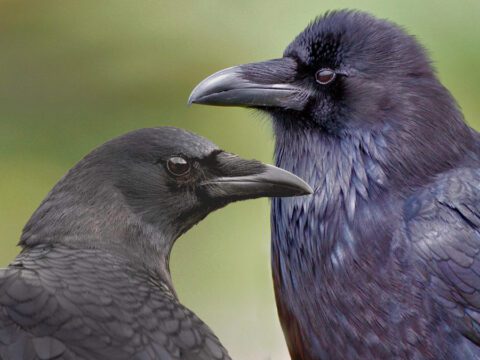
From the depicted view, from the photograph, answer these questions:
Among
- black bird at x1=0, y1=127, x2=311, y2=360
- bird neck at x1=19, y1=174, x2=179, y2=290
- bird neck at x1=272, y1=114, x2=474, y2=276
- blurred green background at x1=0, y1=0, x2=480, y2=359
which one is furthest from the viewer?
blurred green background at x1=0, y1=0, x2=480, y2=359

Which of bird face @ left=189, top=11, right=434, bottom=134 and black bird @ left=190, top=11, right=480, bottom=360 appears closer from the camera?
black bird @ left=190, top=11, right=480, bottom=360

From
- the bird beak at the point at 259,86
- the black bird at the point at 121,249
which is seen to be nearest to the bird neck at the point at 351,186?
the bird beak at the point at 259,86

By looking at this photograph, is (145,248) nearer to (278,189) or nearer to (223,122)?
(278,189)

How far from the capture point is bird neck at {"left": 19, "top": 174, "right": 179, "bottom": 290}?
319cm

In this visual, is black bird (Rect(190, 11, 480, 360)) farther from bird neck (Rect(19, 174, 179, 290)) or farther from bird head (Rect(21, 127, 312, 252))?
bird neck (Rect(19, 174, 179, 290))

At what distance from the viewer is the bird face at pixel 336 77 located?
11.2ft

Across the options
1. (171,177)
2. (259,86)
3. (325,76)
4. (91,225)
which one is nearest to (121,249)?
(91,225)

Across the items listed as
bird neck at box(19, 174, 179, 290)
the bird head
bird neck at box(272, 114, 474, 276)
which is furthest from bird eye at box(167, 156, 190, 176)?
bird neck at box(272, 114, 474, 276)

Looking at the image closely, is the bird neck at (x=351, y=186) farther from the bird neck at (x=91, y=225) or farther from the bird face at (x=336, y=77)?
the bird neck at (x=91, y=225)

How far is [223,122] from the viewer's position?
419 cm

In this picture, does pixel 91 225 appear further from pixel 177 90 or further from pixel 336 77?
pixel 177 90

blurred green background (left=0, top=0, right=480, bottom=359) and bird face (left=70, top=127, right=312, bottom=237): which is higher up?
blurred green background (left=0, top=0, right=480, bottom=359)

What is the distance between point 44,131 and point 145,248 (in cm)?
111

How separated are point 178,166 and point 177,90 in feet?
3.72
